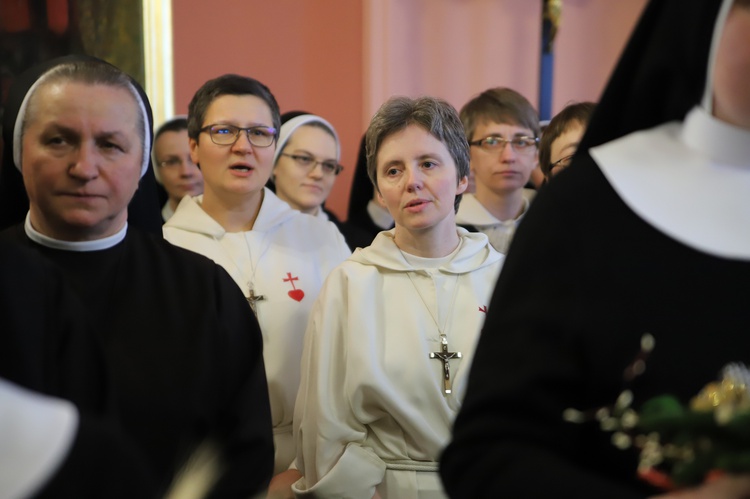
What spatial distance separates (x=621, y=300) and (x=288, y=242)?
2.82m

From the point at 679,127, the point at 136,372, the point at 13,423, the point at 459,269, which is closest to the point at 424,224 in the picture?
the point at 459,269

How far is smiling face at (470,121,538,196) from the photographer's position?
511 centimetres

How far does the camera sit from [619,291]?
1656 mm

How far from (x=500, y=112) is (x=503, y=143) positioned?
0.58 ft

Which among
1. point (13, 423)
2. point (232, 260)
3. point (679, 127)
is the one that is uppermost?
point (679, 127)

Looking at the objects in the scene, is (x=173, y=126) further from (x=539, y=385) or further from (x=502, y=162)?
(x=539, y=385)

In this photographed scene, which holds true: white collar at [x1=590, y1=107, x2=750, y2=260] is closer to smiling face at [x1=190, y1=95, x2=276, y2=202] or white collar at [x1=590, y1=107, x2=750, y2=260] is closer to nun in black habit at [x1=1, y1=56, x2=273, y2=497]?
nun in black habit at [x1=1, y1=56, x2=273, y2=497]

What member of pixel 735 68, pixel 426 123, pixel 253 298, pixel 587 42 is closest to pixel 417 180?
pixel 426 123

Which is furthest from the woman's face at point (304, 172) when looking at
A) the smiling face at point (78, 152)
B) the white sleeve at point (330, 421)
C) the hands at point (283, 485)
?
the smiling face at point (78, 152)

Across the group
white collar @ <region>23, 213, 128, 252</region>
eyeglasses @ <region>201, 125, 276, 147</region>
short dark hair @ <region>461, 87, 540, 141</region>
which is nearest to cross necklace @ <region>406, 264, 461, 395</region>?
eyeglasses @ <region>201, 125, 276, 147</region>

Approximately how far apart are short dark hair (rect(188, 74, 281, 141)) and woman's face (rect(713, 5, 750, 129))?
2.86 m

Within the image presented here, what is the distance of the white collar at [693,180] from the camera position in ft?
5.49

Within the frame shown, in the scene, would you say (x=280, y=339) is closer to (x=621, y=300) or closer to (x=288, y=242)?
(x=288, y=242)

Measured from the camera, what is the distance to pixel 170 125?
585 cm
